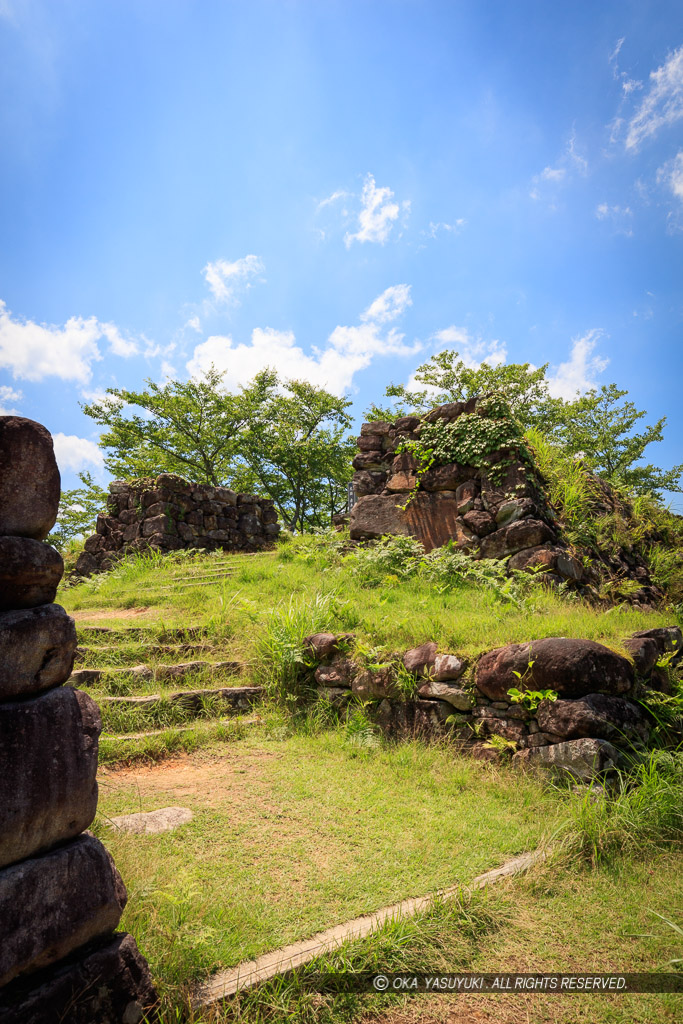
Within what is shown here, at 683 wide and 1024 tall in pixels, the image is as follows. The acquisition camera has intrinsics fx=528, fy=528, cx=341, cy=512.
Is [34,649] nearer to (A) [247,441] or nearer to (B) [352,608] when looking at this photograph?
(B) [352,608]

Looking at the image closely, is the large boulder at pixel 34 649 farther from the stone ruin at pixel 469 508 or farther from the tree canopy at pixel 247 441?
the tree canopy at pixel 247 441

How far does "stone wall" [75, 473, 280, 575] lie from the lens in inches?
513

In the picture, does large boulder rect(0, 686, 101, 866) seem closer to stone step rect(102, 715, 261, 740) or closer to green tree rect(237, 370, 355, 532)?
stone step rect(102, 715, 261, 740)

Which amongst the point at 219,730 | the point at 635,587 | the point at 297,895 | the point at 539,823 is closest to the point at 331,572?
the point at 219,730

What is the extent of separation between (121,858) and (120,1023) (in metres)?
1.06

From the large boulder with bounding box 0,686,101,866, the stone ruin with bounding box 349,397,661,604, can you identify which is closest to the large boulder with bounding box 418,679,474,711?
the stone ruin with bounding box 349,397,661,604

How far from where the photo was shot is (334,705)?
17.3 ft

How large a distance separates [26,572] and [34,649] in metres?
0.24

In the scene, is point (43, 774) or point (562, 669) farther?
point (562, 669)

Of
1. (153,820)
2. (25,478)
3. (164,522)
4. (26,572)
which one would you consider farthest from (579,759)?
(164,522)

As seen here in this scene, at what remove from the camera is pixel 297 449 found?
24.2 m

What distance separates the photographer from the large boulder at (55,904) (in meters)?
1.49

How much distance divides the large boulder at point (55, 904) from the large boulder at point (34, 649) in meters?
0.51

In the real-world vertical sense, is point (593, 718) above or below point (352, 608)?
below
